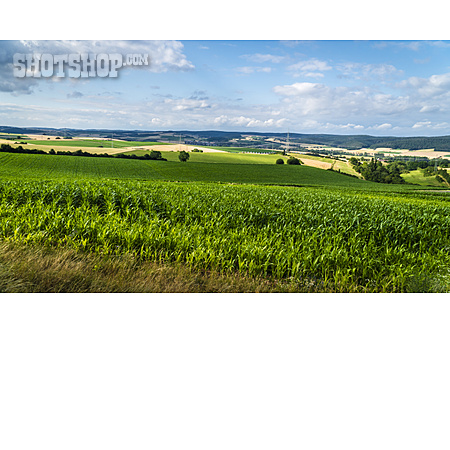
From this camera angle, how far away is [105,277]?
5.21m

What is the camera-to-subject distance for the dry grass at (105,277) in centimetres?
495

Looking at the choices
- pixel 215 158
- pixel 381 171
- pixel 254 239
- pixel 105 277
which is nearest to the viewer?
pixel 105 277

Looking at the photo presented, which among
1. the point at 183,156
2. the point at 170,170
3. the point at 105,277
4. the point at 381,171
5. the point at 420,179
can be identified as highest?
the point at 183,156

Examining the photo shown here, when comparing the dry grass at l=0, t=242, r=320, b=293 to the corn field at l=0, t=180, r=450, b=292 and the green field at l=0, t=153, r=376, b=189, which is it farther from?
the green field at l=0, t=153, r=376, b=189

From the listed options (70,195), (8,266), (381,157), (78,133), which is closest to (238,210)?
(70,195)

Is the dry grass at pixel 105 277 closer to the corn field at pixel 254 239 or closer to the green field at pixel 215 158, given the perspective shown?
the corn field at pixel 254 239

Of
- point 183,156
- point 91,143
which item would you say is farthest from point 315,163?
point 91,143

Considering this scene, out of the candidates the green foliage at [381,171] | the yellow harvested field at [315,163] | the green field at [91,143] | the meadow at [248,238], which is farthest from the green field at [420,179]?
the meadow at [248,238]

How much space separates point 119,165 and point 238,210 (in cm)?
6333

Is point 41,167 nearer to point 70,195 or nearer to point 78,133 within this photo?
point 78,133

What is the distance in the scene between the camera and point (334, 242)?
7.32 m

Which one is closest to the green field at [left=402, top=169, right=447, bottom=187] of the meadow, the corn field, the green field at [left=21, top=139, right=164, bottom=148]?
the green field at [left=21, top=139, right=164, bottom=148]

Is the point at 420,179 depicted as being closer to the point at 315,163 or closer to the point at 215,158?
the point at 315,163

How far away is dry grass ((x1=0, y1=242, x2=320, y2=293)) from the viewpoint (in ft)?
16.2
